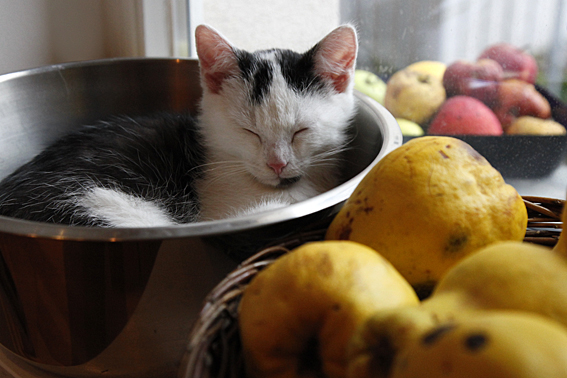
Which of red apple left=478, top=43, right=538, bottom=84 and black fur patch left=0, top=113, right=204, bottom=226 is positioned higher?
red apple left=478, top=43, right=538, bottom=84

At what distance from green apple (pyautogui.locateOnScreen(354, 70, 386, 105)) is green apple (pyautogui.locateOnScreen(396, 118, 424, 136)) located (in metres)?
0.12

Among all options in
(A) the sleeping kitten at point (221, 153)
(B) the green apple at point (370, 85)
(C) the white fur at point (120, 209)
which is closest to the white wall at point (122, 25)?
(B) the green apple at point (370, 85)

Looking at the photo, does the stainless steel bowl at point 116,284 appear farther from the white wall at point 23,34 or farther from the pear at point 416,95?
the white wall at point 23,34

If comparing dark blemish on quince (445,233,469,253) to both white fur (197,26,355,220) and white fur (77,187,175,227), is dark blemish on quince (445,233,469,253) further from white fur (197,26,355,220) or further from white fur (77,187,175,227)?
white fur (77,187,175,227)

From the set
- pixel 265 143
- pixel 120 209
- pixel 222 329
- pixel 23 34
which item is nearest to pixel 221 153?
pixel 265 143

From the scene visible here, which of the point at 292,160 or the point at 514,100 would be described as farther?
the point at 514,100

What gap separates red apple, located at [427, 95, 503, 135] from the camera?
39.8 inches

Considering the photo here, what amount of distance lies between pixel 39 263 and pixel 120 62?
0.71 m

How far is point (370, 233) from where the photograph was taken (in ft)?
1.48

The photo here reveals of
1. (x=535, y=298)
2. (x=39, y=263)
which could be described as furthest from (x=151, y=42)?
(x=535, y=298)

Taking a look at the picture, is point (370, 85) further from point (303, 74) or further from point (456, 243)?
point (456, 243)

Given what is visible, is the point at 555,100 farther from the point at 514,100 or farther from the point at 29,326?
the point at 29,326

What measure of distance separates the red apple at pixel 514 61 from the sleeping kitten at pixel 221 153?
35cm

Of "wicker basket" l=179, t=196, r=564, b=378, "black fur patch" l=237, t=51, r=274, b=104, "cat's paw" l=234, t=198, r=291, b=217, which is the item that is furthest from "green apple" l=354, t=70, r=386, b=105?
"wicker basket" l=179, t=196, r=564, b=378
